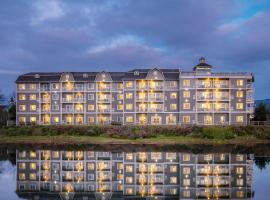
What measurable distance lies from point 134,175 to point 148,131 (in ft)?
90.4

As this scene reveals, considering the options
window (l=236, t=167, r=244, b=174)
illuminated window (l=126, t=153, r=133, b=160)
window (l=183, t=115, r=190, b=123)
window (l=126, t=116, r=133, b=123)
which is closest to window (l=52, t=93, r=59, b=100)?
window (l=126, t=116, r=133, b=123)

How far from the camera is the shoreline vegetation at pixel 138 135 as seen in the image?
5434cm

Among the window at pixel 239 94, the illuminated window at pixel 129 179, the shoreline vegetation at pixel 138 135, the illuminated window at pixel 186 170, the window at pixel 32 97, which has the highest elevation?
the window at pixel 239 94

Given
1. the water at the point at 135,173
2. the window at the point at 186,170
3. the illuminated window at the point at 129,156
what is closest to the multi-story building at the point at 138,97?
the water at the point at 135,173

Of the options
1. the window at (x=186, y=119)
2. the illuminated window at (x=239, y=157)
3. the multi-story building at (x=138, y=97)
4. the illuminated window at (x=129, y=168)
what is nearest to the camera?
the illuminated window at (x=129, y=168)

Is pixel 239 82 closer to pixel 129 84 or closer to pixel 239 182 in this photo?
Result: pixel 129 84

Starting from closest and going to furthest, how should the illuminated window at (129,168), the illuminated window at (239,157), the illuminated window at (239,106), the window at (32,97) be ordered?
the illuminated window at (129,168) < the illuminated window at (239,157) < the illuminated window at (239,106) < the window at (32,97)

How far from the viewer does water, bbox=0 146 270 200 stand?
23688mm

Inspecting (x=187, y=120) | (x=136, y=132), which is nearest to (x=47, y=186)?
(x=136, y=132)

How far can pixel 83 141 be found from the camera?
54.7m

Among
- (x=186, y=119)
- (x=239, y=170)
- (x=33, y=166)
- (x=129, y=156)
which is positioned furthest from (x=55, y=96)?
(x=239, y=170)

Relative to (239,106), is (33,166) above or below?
below

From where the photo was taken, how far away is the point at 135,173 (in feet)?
101

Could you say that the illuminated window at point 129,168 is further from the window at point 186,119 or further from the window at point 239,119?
the window at point 239,119
